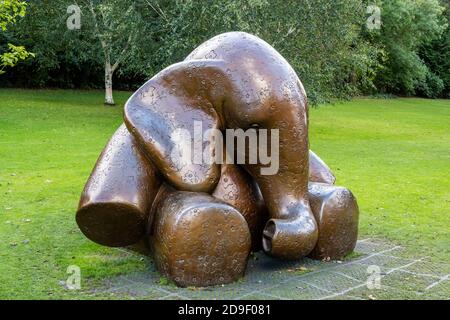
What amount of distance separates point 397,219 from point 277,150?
11.5 ft

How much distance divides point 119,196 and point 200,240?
0.78m

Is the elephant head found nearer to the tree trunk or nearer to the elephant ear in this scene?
the elephant ear

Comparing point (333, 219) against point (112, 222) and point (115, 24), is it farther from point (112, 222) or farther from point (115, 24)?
point (115, 24)

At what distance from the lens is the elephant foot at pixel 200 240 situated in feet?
15.0

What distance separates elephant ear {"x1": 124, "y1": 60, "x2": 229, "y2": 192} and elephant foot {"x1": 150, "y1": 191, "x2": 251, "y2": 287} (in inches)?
7.6

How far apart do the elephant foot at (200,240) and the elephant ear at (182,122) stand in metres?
0.19

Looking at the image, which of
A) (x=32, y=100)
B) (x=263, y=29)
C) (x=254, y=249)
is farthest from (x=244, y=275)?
(x=32, y=100)

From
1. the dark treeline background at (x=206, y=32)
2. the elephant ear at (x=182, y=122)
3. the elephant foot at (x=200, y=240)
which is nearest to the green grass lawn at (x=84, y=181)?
the elephant foot at (x=200, y=240)

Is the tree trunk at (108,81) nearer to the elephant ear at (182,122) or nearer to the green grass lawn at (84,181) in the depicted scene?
the green grass lawn at (84,181)

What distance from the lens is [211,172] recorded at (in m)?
4.91

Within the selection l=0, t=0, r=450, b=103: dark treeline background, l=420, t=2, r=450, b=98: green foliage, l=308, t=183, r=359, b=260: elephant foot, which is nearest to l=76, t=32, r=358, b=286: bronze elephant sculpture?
l=308, t=183, r=359, b=260: elephant foot

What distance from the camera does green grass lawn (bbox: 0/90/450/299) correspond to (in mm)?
5672

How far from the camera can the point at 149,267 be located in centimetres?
545

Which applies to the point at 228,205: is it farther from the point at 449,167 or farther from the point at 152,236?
the point at 449,167
